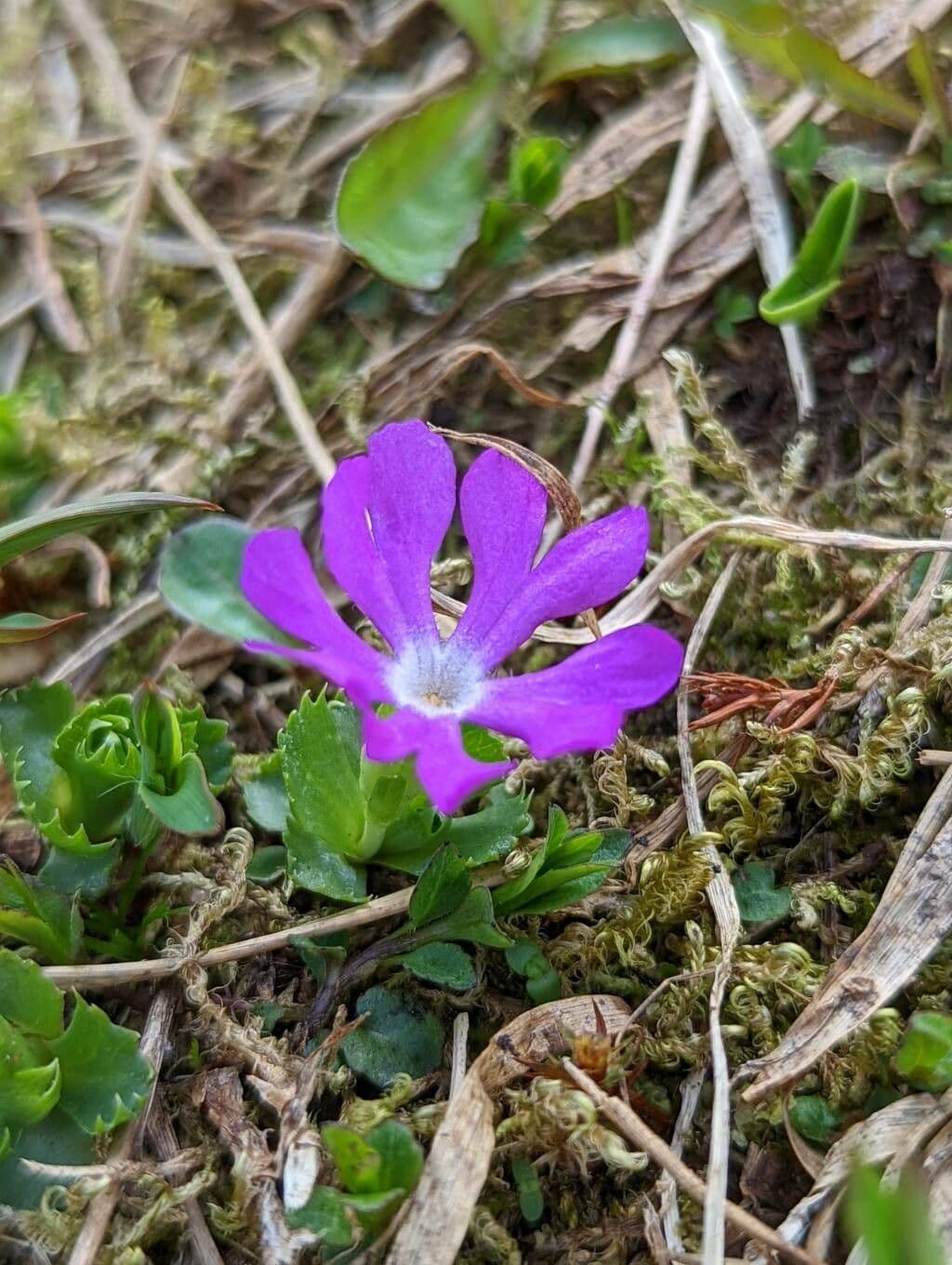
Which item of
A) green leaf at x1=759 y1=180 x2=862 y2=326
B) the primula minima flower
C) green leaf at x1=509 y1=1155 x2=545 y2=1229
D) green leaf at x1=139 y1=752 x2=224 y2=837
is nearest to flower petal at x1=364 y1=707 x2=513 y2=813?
the primula minima flower

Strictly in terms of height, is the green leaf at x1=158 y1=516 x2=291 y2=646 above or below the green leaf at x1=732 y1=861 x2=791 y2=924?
above

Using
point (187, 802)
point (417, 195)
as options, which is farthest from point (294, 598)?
point (417, 195)

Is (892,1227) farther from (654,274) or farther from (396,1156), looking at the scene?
(654,274)

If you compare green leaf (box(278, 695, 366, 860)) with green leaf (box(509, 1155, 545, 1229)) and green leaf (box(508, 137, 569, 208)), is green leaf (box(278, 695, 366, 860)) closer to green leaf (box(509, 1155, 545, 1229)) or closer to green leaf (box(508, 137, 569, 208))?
green leaf (box(509, 1155, 545, 1229))

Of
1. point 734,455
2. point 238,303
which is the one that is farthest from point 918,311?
point 238,303

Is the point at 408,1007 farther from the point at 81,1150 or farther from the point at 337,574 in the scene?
the point at 337,574

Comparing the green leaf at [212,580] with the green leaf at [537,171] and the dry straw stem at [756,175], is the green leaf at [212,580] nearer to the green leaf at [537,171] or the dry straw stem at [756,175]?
the green leaf at [537,171]
